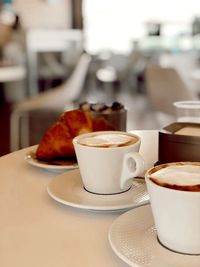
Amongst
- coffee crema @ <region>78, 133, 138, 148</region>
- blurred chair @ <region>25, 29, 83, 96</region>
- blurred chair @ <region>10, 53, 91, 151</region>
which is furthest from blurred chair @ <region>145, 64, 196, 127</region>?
blurred chair @ <region>25, 29, 83, 96</region>

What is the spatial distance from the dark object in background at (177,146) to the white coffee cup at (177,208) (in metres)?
0.18

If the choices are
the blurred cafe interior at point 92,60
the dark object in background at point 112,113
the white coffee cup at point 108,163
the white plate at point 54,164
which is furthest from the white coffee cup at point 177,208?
the blurred cafe interior at point 92,60

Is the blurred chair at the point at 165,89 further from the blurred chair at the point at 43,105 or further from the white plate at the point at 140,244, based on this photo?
the white plate at the point at 140,244

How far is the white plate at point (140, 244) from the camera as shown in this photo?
491 millimetres

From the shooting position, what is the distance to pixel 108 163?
67cm

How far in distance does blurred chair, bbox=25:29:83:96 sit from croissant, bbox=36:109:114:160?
4.71 m

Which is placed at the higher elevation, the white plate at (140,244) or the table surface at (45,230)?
the white plate at (140,244)

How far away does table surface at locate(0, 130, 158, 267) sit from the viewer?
53 cm

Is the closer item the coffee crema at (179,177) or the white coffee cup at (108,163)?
the coffee crema at (179,177)

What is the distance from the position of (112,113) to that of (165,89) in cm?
191

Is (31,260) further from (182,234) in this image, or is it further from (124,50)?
(124,50)

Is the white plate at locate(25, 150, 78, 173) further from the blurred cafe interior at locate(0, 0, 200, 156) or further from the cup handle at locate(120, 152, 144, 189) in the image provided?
the blurred cafe interior at locate(0, 0, 200, 156)

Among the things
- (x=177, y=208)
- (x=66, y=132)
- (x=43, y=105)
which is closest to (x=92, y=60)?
(x=43, y=105)

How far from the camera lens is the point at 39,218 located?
657 mm
